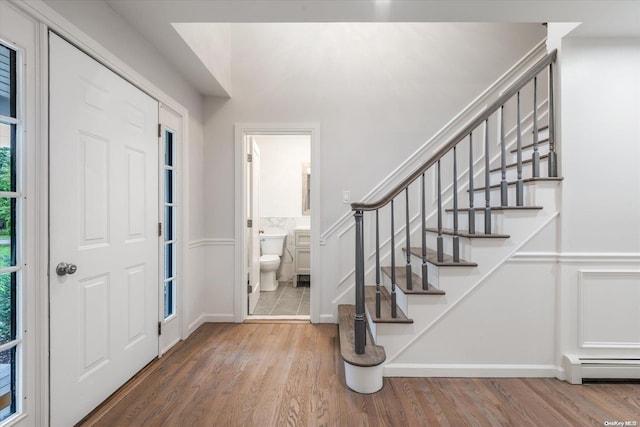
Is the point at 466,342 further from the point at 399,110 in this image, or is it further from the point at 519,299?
the point at 399,110

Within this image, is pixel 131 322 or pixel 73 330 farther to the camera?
pixel 131 322

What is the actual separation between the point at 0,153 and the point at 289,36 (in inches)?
96.5

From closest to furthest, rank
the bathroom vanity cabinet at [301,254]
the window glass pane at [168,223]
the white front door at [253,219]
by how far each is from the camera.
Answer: the window glass pane at [168,223], the white front door at [253,219], the bathroom vanity cabinet at [301,254]

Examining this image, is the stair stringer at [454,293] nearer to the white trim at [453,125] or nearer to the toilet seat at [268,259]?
the white trim at [453,125]

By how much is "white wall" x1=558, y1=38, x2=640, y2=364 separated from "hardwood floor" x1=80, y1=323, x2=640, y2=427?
36cm

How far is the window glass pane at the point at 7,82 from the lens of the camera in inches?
46.5

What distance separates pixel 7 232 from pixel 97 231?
0.44 m

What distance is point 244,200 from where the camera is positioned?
3.02 metres

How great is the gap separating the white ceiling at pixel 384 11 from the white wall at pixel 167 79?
0.37 ft

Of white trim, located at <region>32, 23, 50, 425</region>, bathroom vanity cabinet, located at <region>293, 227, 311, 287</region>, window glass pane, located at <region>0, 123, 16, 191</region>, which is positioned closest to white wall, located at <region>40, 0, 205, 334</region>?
white trim, located at <region>32, 23, 50, 425</region>

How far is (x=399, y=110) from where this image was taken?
2898mm

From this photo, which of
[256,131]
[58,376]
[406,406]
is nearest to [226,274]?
[256,131]

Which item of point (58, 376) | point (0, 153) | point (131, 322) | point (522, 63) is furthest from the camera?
point (522, 63)

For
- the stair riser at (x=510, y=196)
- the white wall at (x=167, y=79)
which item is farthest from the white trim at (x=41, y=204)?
the stair riser at (x=510, y=196)
